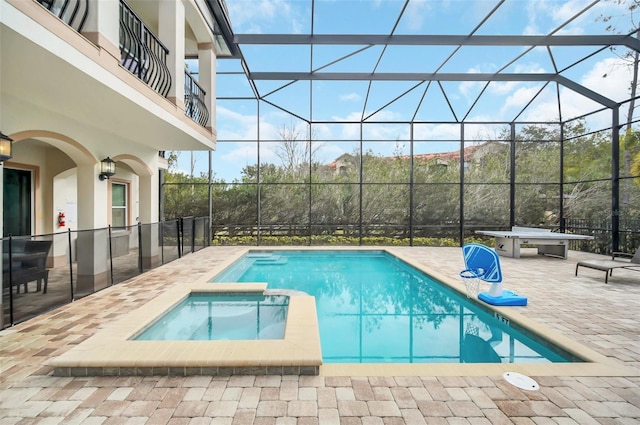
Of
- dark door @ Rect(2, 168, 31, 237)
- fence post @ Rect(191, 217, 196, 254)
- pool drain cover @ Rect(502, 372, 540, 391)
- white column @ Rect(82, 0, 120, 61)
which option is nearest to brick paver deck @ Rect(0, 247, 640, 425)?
pool drain cover @ Rect(502, 372, 540, 391)

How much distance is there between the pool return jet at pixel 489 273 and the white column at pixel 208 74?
7.13 m

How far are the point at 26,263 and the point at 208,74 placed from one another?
6303 millimetres

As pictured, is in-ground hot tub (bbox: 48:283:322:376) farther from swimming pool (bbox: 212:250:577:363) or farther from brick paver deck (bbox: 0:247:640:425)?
swimming pool (bbox: 212:250:577:363)

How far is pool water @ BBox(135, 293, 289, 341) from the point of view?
3850 mm

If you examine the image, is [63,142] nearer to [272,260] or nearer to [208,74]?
[208,74]

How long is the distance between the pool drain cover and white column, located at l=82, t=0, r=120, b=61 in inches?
221

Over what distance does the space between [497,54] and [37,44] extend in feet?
32.6

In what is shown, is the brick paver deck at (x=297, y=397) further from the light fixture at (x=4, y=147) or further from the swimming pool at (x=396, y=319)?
the light fixture at (x=4, y=147)

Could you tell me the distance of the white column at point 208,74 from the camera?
27.0ft

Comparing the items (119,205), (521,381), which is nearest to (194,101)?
(119,205)

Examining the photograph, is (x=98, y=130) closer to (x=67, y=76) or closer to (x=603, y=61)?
(x=67, y=76)

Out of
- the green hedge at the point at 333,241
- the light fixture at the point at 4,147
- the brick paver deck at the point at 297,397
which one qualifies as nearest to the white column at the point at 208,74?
the green hedge at the point at 333,241

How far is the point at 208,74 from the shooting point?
8336 mm

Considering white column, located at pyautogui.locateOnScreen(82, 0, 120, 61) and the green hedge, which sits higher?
white column, located at pyautogui.locateOnScreen(82, 0, 120, 61)
